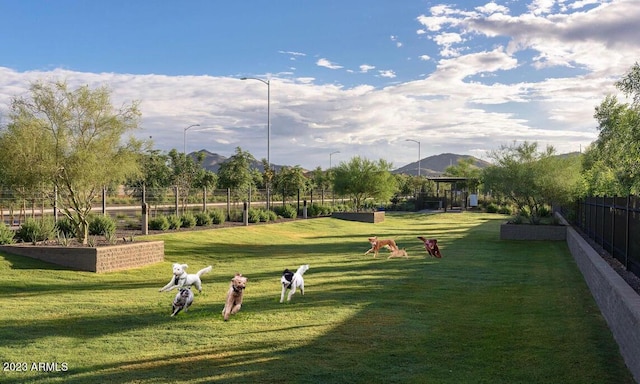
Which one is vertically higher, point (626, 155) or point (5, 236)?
point (626, 155)

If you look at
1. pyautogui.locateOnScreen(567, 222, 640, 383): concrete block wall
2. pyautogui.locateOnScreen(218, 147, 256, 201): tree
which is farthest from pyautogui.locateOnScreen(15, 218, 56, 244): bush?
pyautogui.locateOnScreen(218, 147, 256, 201): tree

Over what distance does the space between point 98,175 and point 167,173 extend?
53450 millimetres

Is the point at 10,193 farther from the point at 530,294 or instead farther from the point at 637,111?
the point at 637,111

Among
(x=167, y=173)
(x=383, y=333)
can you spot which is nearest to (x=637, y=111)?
(x=383, y=333)

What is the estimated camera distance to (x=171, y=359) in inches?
280

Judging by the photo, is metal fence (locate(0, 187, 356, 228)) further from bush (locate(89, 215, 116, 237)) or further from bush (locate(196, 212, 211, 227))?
bush (locate(89, 215, 116, 237))

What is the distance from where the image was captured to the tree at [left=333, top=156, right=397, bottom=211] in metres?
47.3

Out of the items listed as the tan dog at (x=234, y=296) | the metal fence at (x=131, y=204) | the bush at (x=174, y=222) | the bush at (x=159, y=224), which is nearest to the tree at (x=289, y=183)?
the metal fence at (x=131, y=204)

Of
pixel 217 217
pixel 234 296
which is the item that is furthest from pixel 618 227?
pixel 217 217

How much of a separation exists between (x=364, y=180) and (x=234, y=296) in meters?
38.6

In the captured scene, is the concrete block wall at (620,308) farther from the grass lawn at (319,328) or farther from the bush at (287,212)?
the bush at (287,212)

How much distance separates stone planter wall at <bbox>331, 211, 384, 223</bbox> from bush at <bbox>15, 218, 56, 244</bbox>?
2731cm

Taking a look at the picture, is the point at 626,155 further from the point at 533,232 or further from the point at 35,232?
the point at 35,232

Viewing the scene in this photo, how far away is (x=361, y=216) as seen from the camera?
42781 millimetres
